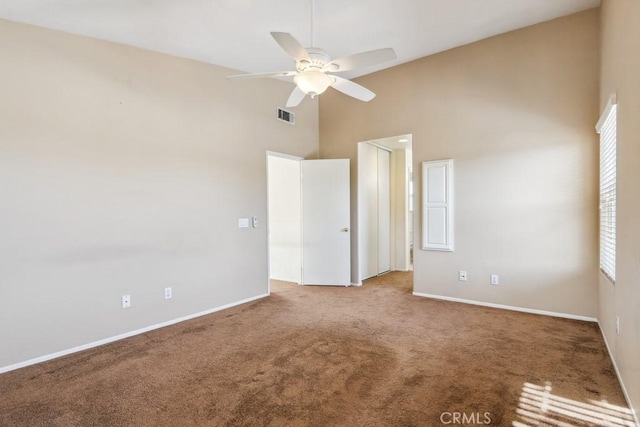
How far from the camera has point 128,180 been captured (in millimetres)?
3387

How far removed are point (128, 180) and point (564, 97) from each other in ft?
15.1

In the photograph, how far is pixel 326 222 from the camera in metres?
5.36

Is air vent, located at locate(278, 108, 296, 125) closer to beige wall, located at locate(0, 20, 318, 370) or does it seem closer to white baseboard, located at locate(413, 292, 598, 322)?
beige wall, located at locate(0, 20, 318, 370)

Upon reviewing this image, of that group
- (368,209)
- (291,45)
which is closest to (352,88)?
(291,45)

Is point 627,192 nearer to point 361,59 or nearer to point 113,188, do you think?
point 361,59

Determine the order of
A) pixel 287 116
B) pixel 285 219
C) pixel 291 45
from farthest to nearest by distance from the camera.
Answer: pixel 285 219
pixel 287 116
pixel 291 45

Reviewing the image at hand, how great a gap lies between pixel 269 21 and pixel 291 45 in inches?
49.4

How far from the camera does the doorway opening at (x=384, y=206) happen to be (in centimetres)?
551

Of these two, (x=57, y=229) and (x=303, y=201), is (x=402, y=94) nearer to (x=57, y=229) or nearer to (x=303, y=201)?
(x=303, y=201)

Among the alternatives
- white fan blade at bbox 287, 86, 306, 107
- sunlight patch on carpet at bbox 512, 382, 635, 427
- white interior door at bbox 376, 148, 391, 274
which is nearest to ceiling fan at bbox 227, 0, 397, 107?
white fan blade at bbox 287, 86, 306, 107

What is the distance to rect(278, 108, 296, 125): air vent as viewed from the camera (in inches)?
197

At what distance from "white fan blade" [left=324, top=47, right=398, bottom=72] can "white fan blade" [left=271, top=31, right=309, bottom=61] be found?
0.66 ft

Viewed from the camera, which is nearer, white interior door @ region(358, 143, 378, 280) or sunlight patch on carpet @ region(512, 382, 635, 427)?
sunlight patch on carpet @ region(512, 382, 635, 427)

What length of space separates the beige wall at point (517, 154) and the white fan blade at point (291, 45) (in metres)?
2.65
